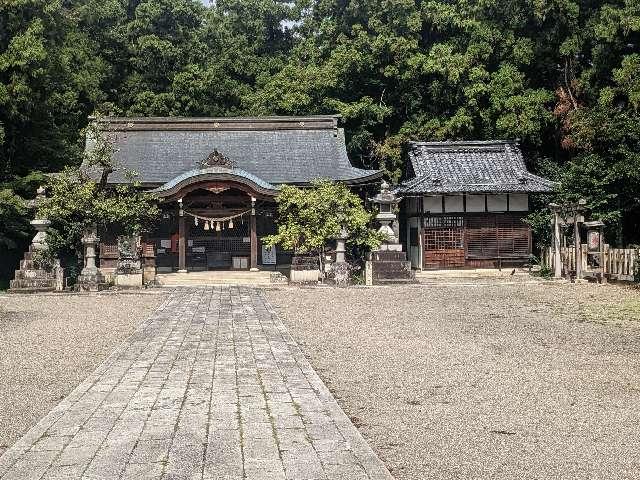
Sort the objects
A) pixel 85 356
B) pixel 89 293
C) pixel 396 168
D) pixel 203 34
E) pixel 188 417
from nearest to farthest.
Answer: pixel 188 417 → pixel 85 356 → pixel 89 293 → pixel 396 168 → pixel 203 34

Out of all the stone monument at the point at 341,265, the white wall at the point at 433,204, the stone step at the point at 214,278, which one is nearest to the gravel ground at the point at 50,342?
the stone step at the point at 214,278

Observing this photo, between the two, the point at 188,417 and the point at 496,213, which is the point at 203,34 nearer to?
the point at 496,213

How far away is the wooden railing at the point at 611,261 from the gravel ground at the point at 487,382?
4331 mm

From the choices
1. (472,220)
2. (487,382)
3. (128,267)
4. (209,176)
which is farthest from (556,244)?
(487,382)

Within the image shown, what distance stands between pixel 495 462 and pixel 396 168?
93.3 feet

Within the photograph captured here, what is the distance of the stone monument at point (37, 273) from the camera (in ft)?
66.1

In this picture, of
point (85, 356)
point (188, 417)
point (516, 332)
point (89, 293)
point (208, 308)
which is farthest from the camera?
point (89, 293)

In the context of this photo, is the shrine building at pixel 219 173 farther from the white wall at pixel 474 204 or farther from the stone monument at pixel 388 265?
the stone monument at pixel 388 265

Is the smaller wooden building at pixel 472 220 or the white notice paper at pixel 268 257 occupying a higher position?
the smaller wooden building at pixel 472 220

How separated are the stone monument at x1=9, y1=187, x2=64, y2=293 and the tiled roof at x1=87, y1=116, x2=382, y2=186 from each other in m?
6.24

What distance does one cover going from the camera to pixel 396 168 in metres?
32.8

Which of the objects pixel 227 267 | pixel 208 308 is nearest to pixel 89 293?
pixel 208 308

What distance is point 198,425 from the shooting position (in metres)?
5.72

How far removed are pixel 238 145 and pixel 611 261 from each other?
53.4 ft
